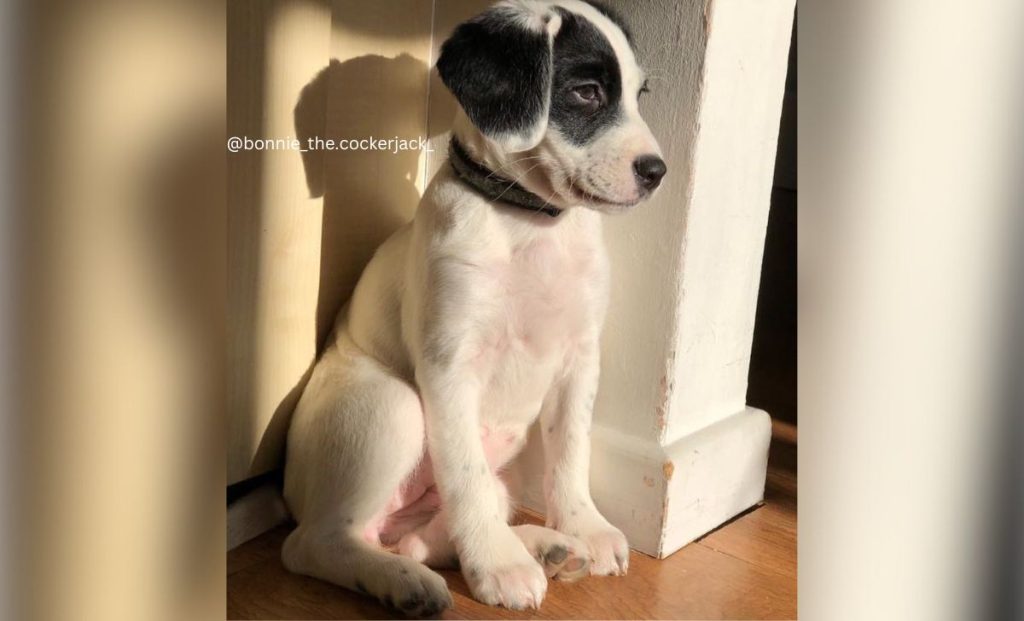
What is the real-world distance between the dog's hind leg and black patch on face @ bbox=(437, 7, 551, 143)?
0.24 meters

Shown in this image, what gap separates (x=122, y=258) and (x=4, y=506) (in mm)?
146

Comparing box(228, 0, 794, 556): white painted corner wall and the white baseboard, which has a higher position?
box(228, 0, 794, 556): white painted corner wall

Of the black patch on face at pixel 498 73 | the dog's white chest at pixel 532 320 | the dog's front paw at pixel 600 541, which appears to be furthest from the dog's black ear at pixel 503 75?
the dog's front paw at pixel 600 541

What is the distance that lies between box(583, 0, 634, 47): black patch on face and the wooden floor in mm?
387

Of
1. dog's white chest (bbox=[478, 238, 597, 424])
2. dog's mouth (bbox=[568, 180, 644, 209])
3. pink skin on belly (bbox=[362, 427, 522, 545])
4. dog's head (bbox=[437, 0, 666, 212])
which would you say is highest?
dog's head (bbox=[437, 0, 666, 212])

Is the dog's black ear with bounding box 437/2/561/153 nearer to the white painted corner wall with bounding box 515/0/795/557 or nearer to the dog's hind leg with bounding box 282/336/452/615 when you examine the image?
the white painted corner wall with bounding box 515/0/795/557

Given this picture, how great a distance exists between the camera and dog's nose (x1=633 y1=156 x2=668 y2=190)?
0.73 meters

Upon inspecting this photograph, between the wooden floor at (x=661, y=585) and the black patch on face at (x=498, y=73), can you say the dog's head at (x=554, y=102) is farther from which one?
the wooden floor at (x=661, y=585)

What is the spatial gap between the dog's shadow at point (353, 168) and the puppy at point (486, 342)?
0.05 feet

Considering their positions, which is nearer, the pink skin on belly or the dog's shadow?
the dog's shadow

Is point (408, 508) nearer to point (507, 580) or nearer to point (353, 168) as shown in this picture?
point (507, 580)

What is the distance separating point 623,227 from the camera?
86cm

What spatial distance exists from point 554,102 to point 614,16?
0.35 ft

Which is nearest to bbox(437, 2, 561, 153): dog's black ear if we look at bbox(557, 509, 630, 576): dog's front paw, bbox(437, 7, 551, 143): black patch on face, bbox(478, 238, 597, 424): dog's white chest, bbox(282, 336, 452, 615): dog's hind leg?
bbox(437, 7, 551, 143): black patch on face
